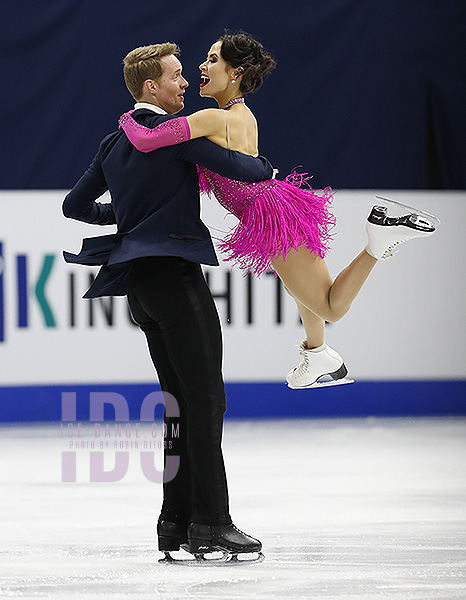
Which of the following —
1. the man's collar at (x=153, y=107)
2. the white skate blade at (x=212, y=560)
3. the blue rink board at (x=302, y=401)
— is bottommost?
the blue rink board at (x=302, y=401)

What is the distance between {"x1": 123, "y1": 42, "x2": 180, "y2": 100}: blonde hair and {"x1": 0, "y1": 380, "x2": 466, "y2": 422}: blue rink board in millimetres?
3146

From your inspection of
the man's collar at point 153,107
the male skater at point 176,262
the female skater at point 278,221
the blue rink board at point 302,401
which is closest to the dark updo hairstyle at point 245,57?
the female skater at point 278,221

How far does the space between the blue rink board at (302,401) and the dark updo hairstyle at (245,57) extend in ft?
10.2

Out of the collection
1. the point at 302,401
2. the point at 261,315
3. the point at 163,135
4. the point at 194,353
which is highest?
the point at 163,135

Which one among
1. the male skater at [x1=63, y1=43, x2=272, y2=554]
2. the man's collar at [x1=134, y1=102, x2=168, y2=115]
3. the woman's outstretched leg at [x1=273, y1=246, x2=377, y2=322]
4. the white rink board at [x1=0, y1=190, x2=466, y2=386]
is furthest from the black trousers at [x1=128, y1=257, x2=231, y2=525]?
the white rink board at [x1=0, y1=190, x2=466, y2=386]

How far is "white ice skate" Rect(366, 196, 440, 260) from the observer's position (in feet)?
8.83

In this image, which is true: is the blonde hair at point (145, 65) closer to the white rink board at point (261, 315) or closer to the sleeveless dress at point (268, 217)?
the sleeveless dress at point (268, 217)

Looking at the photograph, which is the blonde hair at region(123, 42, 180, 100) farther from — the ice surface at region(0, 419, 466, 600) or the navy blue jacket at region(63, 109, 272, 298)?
the ice surface at region(0, 419, 466, 600)

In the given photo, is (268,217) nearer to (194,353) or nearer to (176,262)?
(176,262)

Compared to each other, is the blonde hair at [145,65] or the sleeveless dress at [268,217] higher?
the blonde hair at [145,65]

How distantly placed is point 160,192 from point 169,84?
0.29 metres

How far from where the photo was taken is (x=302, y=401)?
5809 millimetres

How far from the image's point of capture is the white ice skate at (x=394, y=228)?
8.83 feet

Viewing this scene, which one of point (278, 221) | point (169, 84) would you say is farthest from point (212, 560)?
point (169, 84)
